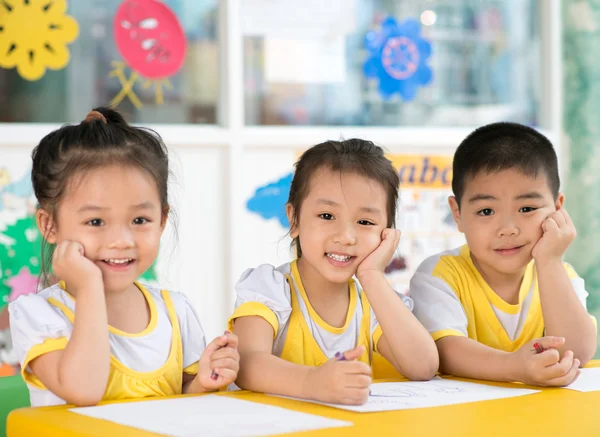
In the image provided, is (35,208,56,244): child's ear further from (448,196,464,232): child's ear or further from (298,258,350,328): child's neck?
(448,196,464,232): child's ear

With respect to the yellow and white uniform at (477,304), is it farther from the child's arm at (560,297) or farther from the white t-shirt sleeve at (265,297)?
the white t-shirt sleeve at (265,297)

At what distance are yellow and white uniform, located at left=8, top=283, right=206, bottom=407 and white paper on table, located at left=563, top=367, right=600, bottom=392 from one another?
57cm

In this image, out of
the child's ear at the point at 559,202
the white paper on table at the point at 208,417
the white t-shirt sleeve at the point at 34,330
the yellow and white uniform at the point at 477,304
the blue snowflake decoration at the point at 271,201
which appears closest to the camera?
the white paper on table at the point at 208,417

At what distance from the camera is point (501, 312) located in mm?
1566

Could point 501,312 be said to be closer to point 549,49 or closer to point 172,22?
point 172,22

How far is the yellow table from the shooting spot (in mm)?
917

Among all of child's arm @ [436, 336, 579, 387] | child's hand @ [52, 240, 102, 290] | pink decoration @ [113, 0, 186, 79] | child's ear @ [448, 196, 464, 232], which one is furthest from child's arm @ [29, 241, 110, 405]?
pink decoration @ [113, 0, 186, 79]

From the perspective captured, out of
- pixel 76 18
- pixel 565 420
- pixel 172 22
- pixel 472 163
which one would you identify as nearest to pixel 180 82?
pixel 172 22

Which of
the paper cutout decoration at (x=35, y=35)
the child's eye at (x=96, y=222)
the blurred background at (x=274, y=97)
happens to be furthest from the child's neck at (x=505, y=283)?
the paper cutout decoration at (x=35, y=35)

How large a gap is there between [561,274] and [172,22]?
1.83m

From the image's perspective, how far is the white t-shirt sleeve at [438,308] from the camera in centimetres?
147

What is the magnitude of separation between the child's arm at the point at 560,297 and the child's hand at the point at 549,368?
7.3 inches

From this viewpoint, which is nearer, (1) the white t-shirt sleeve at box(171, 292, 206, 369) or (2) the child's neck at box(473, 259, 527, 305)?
(1) the white t-shirt sleeve at box(171, 292, 206, 369)

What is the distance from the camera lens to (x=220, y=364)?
1238mm
